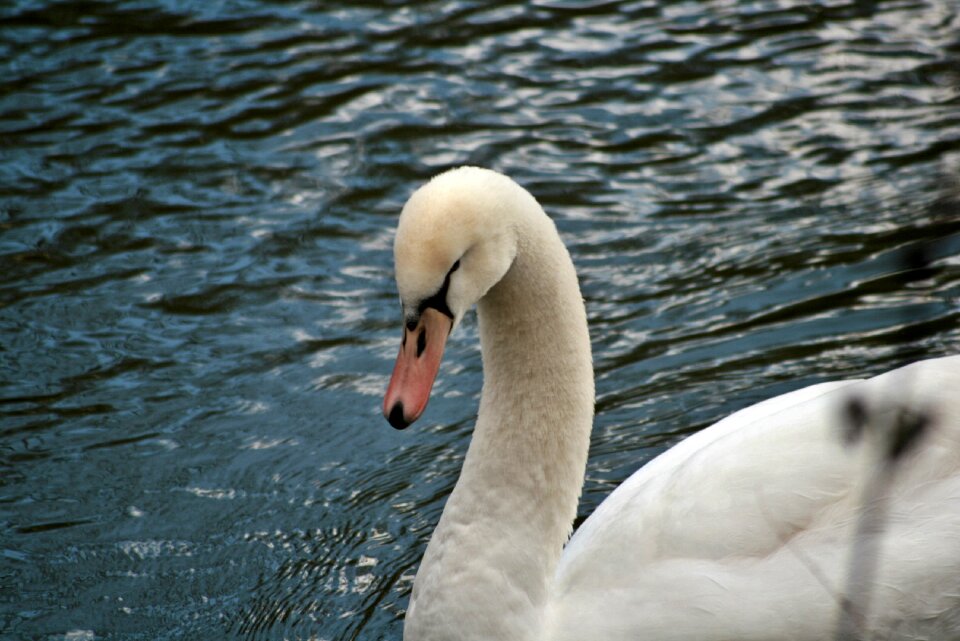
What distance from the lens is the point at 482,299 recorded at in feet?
12.4

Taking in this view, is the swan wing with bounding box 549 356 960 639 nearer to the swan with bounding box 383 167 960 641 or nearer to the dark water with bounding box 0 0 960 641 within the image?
the swan with bounding box 383 167 960 641

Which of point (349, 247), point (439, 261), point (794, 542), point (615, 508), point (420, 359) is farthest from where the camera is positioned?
point (349, 247)

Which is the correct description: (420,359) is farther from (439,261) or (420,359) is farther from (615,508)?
(615,508)

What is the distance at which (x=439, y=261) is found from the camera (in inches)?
131

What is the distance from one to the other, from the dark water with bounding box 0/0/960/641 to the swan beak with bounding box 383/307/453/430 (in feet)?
3.84

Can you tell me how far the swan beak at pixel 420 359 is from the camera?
3412 mm

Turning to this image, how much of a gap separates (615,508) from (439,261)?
104cm

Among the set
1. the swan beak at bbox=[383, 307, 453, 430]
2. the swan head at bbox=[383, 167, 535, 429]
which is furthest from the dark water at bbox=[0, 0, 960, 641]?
the swan beak at bbox=[383, 307, 453, 430]

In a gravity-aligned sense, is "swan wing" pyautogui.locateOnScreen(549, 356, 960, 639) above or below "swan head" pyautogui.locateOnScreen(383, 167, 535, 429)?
below

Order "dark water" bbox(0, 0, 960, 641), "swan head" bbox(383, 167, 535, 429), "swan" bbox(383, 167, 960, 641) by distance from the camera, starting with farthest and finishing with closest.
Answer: "dark water" bbox(0, 0, 960, 641) < "swan" bbox(383, 167, 960, 641) < "swan head" bbox(383, 167, 535, 429)

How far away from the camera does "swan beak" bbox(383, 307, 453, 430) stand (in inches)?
134

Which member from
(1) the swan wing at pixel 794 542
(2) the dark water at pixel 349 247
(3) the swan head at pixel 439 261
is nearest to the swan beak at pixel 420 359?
(3) the swan head at pixel 439 261

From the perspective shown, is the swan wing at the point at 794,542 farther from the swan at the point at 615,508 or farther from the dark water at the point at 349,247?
the dark water at the point at 349,247

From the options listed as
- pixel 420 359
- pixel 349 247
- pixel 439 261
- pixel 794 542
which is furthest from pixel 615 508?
pixel 349 247
